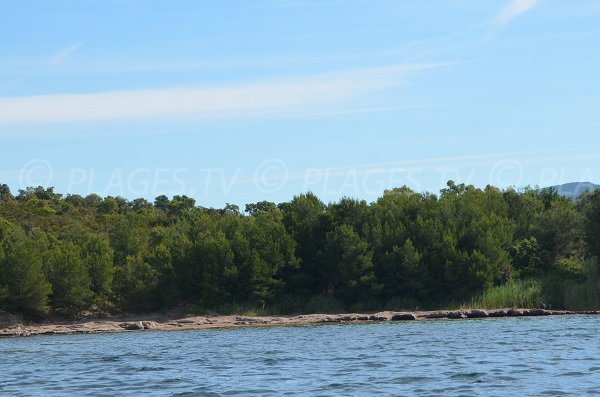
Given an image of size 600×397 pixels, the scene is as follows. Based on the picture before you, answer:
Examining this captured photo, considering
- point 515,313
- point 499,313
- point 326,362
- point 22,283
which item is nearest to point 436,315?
point 499,313

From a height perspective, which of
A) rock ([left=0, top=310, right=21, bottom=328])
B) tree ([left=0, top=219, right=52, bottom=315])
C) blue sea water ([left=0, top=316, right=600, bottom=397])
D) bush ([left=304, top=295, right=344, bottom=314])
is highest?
tree ([left=0, top=219, right=52, bottom=315])

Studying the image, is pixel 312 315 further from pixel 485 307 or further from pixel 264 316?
pixel 485 307

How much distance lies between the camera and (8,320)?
7238 centimetres

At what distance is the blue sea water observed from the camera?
31672 mm

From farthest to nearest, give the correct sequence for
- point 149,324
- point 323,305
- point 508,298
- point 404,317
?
point 323,305 → point 508,298 → point 149,324 → point 404,317

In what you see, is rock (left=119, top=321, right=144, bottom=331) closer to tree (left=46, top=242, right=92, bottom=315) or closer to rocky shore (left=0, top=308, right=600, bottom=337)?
rocky shore (left=0, top=308, right=600, bottom=337)

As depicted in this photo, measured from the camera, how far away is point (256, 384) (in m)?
33.3

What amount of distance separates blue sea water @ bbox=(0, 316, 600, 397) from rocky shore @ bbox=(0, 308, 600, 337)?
25.7ft

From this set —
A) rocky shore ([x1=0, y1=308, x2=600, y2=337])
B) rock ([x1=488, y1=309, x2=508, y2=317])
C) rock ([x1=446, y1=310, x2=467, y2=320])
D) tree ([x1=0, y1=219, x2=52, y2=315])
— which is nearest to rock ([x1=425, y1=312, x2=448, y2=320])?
rocky shore ([x1=0, y1=308, x2=600, y2=337])

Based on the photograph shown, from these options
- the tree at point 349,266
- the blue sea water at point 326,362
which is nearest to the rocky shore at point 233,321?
the tree at point 349,266

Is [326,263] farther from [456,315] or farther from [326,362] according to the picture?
[326,362]

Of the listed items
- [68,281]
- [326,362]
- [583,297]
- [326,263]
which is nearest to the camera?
[326,362]

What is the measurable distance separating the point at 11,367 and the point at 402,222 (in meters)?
45.8

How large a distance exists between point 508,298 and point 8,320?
36636 mm
